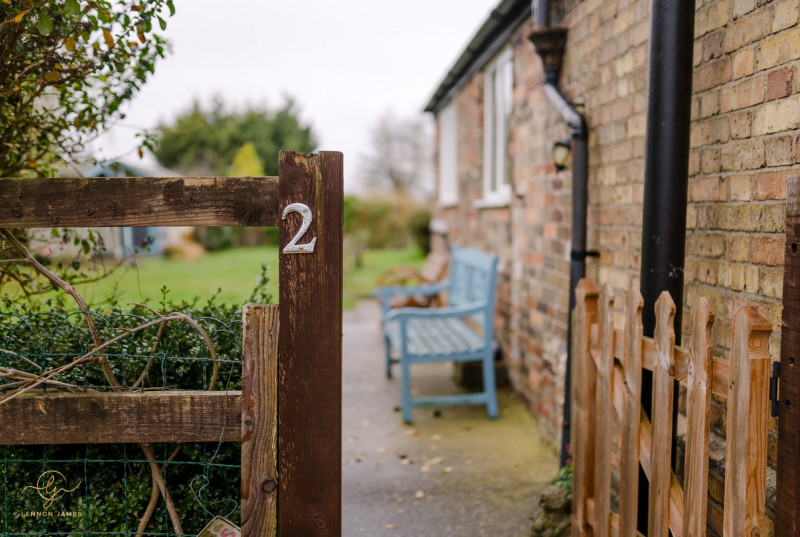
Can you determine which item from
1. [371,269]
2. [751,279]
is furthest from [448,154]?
[751,279]

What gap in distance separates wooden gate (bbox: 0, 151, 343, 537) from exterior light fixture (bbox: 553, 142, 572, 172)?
7.39 ft

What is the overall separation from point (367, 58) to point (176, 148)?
13.8 metres

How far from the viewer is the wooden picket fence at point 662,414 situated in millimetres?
1549

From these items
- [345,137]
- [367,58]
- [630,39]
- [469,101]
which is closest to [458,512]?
[630,39]

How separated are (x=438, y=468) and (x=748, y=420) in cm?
258

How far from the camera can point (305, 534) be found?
180cm

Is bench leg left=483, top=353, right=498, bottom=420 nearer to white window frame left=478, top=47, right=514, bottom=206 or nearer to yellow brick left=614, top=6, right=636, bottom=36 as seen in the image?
white window frame left=478, top=47, right=514, bottom=206

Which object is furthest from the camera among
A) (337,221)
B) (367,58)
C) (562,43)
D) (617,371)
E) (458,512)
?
(367,58)

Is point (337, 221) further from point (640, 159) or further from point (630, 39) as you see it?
point (630, 39)

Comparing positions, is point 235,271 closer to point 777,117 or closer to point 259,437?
point 259,437

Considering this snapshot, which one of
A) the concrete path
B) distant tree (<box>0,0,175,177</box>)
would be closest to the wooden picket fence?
the concrete path

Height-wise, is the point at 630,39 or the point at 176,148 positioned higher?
the point at 176,148

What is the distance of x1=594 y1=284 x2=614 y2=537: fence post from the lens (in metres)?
2.26

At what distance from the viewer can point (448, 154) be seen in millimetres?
9930
